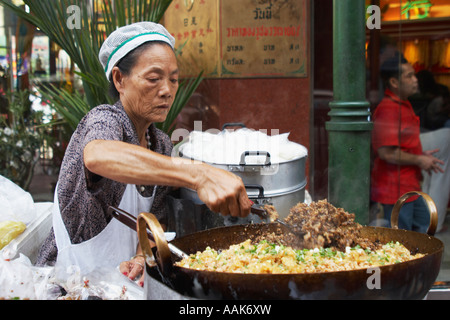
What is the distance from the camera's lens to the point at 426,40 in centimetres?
479

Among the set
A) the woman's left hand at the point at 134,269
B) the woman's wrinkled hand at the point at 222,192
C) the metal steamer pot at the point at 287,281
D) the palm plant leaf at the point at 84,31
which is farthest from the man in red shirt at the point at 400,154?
the woman's wrinkled hand at the point at 222,192

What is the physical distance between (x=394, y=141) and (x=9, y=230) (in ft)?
11.9

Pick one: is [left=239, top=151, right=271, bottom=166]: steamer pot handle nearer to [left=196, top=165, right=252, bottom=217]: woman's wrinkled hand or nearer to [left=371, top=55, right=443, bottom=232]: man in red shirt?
[left=196, top=165, right=252, bottom=217]: woman's wrinkled hand

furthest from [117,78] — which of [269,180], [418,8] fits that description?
[418,8]

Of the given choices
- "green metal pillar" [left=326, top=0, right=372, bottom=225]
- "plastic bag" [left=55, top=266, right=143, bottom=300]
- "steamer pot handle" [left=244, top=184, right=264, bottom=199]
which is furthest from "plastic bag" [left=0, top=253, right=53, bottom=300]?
"green metal pillar" [left=326, top=0, right=372, bottom=225]

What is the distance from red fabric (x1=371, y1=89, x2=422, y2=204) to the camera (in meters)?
4.63

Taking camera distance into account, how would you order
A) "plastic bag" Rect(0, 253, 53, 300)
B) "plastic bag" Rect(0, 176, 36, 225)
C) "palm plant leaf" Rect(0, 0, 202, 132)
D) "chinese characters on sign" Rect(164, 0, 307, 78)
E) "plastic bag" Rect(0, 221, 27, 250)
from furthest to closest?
"chinese characters on sign" Rect(164, 0, 307, 78) < "palm plant leaf" Rect(0, 0, 202, 132) < "plastic bag" Rect(0, 176, 36, 225) < "plastic bag" Rect(0, 221, 27, 250) < "plastic bag" Rect(0, 253, 53, 300)

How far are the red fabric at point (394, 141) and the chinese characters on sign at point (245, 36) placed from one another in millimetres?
924

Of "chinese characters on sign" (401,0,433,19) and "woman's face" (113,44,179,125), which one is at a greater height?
"chinese characters on sign" (401,0,433,19)

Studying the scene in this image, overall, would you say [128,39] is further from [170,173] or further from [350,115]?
[350,115]

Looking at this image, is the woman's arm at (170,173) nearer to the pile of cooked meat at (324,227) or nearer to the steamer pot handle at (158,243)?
the steamer pot handle at (158,243)

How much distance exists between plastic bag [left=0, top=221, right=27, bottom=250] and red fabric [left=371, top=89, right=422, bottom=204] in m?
3.43

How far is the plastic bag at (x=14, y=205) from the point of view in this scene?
2469 millimetres

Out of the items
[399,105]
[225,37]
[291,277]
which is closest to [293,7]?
[225,37]
